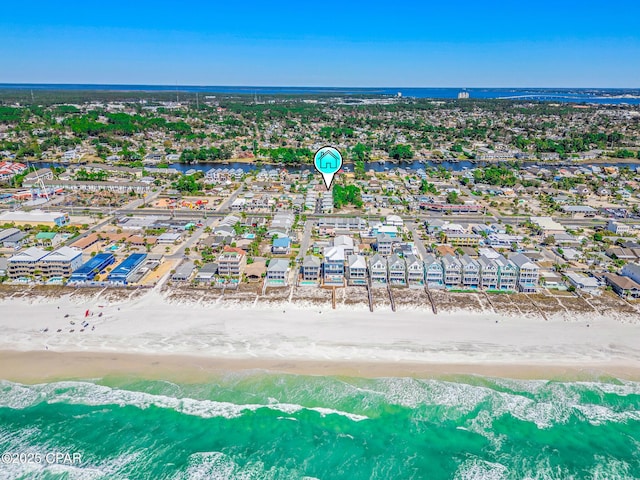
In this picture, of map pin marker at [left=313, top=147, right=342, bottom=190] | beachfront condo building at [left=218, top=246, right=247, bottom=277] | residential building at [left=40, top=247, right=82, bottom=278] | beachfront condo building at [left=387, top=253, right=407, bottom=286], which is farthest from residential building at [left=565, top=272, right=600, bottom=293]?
residential building at [left=40, top=247, right=82, bottom=278]

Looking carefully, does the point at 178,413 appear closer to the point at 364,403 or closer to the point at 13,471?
the point at 13,471

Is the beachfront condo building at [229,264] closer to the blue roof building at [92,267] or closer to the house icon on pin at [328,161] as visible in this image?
the house icon on pin at [328,161]

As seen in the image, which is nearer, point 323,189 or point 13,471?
point 13,471

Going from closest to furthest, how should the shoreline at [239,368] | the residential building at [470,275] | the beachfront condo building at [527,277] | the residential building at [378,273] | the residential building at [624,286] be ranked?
the shoreline at [239,368]
the residential building at [624,286]
the beachfront condo building at [527,277]
the residential building at [470,275]
the residential building at [378,273]

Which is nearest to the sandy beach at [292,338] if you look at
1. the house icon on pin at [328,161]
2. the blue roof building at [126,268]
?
the blue roof building at [126,268]

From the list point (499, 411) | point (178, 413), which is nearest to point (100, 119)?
point (178, 413)

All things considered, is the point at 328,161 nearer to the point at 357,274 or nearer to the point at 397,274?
the point at 357,274
